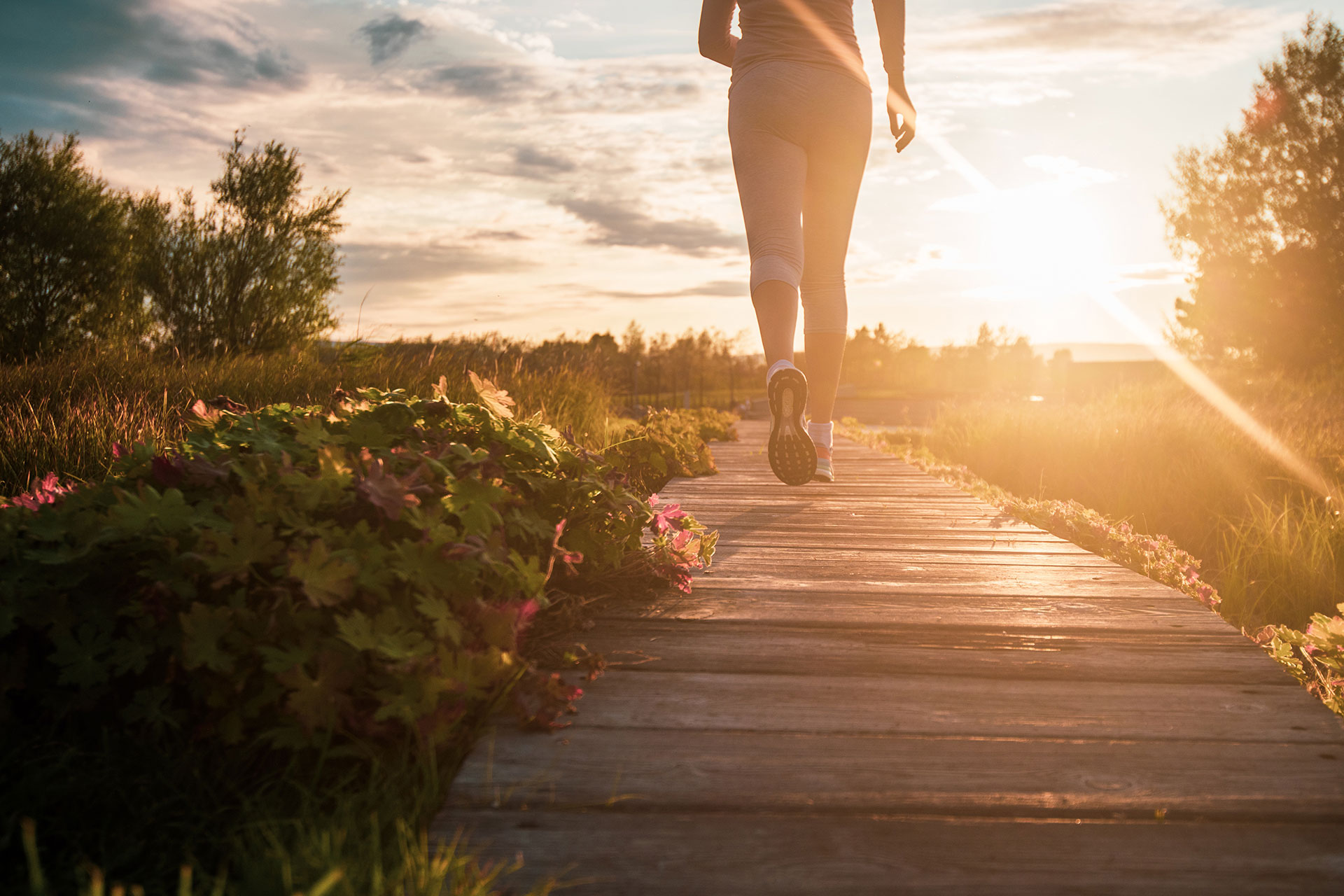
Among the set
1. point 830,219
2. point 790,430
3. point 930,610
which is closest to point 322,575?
point 930,610

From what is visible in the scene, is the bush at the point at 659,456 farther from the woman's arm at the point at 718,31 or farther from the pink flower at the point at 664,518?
the woman's arm at the point at 718,31

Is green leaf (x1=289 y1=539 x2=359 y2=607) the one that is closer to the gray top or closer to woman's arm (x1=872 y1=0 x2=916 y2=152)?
the gray top

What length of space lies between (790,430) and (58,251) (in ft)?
87.7

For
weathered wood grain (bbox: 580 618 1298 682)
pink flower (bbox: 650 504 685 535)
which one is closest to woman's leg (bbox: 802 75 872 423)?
pink flower (bbox: 650 504 685 535)

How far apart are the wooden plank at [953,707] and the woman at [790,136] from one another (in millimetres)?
1495

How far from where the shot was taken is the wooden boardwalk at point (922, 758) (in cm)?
85

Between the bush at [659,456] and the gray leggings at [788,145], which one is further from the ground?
the gray leggings at [788,145]

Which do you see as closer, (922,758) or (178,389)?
(922,758)

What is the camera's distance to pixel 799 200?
114 inches

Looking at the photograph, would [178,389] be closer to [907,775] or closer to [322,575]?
[322,575]

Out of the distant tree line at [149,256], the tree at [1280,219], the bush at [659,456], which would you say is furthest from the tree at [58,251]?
the tree at [1280,219]

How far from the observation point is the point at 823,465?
A: 347cm

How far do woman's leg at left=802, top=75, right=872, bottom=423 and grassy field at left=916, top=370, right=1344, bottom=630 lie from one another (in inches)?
79.5

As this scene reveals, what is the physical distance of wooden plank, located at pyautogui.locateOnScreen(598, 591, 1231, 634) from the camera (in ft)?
5.30
